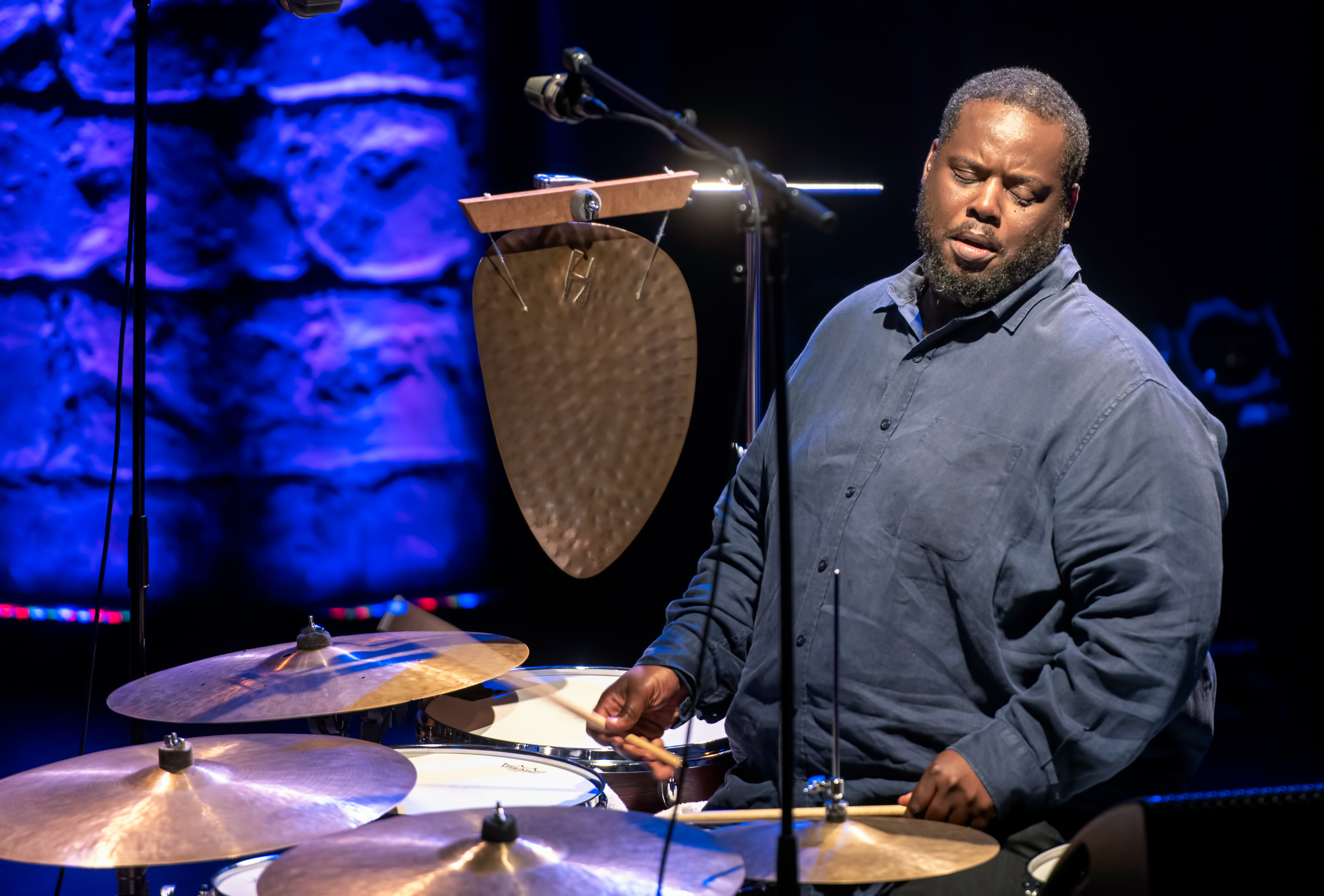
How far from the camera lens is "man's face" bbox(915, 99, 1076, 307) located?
1767 mm

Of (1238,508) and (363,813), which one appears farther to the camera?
(1238,508)

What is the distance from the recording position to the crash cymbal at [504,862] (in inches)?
43.9

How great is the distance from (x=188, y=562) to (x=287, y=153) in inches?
60.3

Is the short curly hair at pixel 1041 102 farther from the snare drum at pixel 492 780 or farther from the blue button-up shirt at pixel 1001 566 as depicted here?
the snare drum at pixel 492 780

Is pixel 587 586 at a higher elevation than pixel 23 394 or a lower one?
lower

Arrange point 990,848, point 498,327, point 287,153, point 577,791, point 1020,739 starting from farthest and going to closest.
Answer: point 287,153 → point 498,327 → point 577,791 → point 1020,739 → point 990,848

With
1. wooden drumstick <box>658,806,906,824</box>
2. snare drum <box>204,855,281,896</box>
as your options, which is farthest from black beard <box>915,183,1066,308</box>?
snare drum <box>204,855,281,896</box>

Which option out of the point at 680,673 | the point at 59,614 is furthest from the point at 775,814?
the point at 59,614

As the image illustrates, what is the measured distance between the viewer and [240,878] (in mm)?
1644

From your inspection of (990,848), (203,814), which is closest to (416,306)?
(203,814)

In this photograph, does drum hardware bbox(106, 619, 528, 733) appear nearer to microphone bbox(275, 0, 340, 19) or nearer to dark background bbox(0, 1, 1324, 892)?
microphone bbox(275, 0, 340, 19)

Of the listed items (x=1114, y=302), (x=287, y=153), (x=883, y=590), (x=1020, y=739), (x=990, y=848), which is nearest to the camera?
(x=990, y=848)

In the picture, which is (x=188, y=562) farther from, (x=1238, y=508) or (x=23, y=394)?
(x=1238, y=508)

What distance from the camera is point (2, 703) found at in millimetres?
4137
